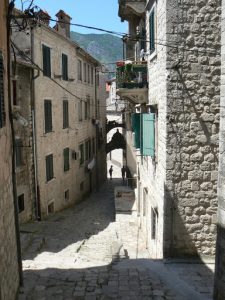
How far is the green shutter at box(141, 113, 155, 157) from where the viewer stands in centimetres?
1123

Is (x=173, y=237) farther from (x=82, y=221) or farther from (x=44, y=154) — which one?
(x=44, y=154)

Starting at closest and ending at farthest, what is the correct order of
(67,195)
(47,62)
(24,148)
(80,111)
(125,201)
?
(24,148)
(47,62)
(125,201)
(67,195)
(80,111)

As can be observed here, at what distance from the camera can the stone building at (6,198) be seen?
21.4 feet

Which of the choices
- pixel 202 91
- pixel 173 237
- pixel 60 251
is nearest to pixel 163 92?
pixel 202 91

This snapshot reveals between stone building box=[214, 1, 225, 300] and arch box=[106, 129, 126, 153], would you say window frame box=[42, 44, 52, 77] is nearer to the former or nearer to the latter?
stone building box=[214, 1, 225, 300]

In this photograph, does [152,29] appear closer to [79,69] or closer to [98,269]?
[98,269]

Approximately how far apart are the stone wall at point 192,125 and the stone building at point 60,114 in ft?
17.8

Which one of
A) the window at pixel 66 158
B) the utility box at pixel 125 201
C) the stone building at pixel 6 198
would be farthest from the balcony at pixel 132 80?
the window at pixel 66 158

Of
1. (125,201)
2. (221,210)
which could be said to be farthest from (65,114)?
(221,210)

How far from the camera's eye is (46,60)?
1816 cm

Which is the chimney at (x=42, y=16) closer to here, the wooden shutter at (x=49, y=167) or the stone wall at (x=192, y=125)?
Result: the stone wall at (x=192, y=125)

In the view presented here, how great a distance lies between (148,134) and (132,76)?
116 inches

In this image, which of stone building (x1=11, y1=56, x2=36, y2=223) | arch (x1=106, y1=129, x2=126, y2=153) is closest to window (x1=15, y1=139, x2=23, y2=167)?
stone building (x1=11, y1=56, x2=36, y2=223)

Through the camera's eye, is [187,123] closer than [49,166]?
Yes
